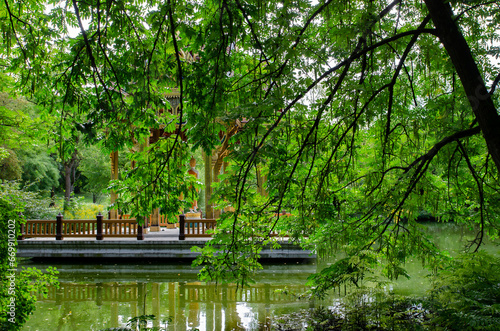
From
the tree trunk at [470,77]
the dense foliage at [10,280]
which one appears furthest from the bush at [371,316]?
the dense foliage at [10,280]

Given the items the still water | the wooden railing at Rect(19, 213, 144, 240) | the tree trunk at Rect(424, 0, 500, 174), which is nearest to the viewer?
the tree trunk at Rect(424, 0, 500, 174)

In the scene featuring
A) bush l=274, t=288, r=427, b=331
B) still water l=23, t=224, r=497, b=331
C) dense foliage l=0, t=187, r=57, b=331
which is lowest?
still water l=23, t=224, r=497, b=331

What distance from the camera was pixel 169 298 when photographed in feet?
26.3

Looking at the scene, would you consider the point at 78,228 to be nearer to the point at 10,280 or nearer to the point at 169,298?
the point at 169,298

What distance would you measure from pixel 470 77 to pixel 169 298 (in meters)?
7.17

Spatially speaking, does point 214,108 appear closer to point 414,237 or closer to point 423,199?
point 423,199

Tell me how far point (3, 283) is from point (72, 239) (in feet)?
30.3

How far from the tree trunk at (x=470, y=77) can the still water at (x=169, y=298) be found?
12.3ft

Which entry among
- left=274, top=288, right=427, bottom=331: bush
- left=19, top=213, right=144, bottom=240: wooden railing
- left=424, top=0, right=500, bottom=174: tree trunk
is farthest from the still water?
left=424, top=0, right=500, bottom=174: tree trunk

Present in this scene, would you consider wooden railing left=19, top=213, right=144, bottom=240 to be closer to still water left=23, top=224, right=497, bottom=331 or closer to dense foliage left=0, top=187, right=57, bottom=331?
still water left=23, top=224, right=497, bottom=331

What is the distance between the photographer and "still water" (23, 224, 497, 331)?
256 inches

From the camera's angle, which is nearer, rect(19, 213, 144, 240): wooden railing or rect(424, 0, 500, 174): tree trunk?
rect(424, 0, 500, 174): tree trunk

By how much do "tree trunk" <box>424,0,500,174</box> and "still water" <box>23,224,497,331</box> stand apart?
12.3 feet

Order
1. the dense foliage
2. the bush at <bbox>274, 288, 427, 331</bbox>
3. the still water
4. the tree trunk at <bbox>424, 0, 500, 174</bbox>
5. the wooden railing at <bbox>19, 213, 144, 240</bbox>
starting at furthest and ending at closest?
the wooden railing at <bbox>19, 213, 144, 240</bbox>, the still water, the bush at <bbox>274, 288, 427, 331</bbox>, the dense foliage, the tree trunk at <bbox>424, 0, 500, 174</bbox>
